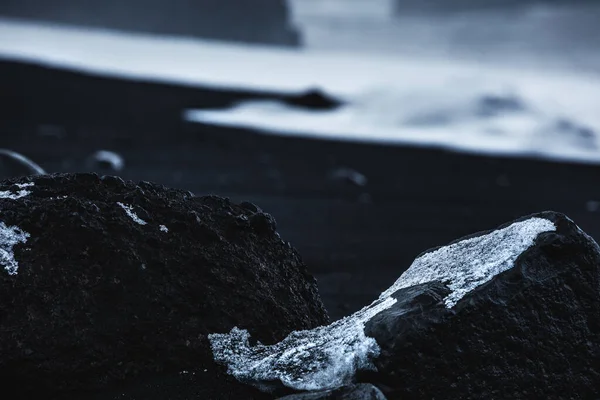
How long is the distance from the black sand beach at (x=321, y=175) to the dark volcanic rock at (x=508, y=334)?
159 cm

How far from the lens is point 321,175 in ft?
28.7

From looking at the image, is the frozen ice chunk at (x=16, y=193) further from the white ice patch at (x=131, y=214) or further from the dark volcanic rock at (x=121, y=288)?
the white ice patch at (x=131, y=214)

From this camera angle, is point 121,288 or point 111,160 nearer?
point 121,288

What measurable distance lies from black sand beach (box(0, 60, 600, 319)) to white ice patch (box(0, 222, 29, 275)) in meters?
1.79

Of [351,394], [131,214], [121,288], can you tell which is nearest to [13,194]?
[131,214]

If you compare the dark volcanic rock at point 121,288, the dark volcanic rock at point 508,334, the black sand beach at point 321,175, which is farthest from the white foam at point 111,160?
the dark volcanic rock at point 508,334

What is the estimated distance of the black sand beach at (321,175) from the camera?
216 inches

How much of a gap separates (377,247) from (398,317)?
3.44m

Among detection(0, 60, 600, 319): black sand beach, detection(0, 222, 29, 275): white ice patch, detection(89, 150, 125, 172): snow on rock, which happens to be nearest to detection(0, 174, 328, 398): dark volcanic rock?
detection(0, 222, 29, 275): white ice patch

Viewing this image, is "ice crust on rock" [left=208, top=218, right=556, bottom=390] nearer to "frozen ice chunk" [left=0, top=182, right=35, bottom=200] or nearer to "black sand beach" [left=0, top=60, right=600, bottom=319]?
"frozen ice chunk" [left=0, top=182, right=35, bottom=200]

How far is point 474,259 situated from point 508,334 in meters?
0.28

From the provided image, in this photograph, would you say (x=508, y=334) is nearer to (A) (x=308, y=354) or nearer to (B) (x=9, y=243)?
(A) (x=308, y=354)

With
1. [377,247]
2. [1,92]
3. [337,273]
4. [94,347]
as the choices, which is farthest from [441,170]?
[94,347]

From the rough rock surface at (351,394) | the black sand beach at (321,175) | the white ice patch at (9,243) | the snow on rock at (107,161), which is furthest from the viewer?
the snow on rock at (107,161)
